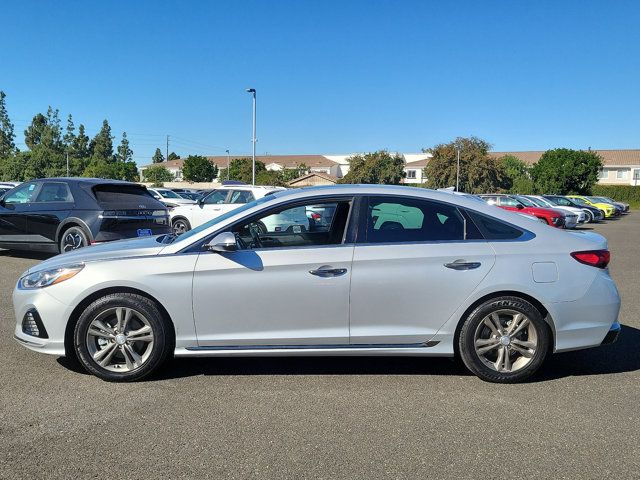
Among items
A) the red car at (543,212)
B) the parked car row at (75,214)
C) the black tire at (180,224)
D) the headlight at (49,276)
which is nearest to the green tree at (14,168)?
the black tire at (180,224)

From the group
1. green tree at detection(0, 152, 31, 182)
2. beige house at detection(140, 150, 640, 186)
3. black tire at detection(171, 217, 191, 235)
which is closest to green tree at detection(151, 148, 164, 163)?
beige house at detection(140, 150, 640, 186)

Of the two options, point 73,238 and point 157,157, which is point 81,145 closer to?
point 157,157

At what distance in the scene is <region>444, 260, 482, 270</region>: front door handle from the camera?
4.20m

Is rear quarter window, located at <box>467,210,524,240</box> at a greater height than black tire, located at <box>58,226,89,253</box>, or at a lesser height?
greater

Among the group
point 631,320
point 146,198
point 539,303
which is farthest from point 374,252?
point 146,198

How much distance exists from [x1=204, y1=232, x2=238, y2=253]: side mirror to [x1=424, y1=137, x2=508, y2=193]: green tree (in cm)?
6732

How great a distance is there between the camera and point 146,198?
32.9 feet

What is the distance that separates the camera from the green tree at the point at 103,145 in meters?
108

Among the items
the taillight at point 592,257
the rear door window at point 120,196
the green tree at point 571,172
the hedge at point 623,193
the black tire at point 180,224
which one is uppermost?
the green tree at point 571,172

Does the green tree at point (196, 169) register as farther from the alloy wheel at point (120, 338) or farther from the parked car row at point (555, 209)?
the alloy wheel at point (120, 338)

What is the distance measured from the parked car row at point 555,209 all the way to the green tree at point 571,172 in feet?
59.7

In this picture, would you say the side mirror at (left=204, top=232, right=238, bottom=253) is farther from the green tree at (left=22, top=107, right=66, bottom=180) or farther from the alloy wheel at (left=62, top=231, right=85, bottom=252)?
the green tree at (left=22, top=107, right=66, bottom=180)

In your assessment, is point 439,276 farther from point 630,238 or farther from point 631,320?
point 630,238

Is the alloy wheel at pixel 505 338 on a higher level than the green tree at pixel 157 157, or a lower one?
lower
